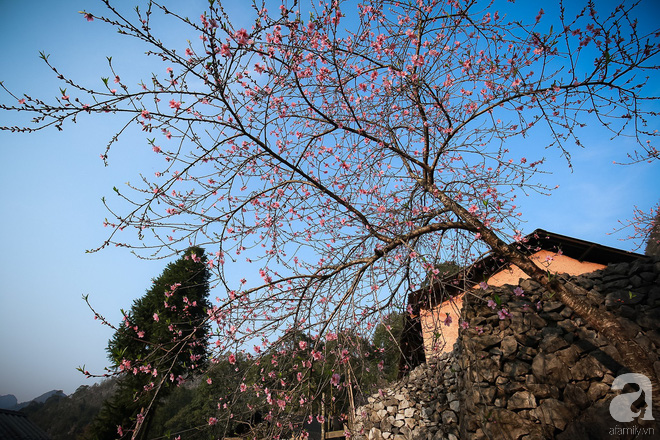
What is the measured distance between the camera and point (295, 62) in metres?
3.29

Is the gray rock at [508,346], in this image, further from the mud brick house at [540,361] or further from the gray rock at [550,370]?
the gray rock at [550,370]

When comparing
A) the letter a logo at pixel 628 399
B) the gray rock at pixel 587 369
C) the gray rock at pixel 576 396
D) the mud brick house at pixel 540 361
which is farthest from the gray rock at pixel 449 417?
the letter a logo at pixel 628 399

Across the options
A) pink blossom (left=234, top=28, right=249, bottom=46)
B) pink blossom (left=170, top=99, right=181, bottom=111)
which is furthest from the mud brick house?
pink blossom (left=170, top=99, right=181, bottom=111)

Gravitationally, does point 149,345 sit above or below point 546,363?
above

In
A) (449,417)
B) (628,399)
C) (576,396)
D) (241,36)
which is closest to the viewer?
(241,36)

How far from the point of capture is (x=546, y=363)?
4.24 metres

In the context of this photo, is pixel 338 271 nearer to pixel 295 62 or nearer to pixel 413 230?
pixel 413 230

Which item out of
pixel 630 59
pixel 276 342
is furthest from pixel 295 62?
pixel 630 59

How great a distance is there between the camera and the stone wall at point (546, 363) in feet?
12.2

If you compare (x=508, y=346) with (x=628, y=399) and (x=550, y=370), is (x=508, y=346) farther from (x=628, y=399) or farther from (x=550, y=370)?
(x=628, y=399)

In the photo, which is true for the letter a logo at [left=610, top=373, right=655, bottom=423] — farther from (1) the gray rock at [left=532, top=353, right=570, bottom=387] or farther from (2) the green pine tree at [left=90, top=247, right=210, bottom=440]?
(2) the green pine tree at [left=90, top=247, right=210, bottom=440]

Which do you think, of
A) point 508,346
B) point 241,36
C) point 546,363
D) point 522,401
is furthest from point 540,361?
point 241,36

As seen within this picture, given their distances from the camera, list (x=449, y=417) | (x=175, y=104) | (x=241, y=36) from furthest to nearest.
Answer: (x=449, y=417)
(x=175, y=104)
(x=241, y=36)

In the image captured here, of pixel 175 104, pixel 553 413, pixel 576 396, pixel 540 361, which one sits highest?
pixel 175 104
